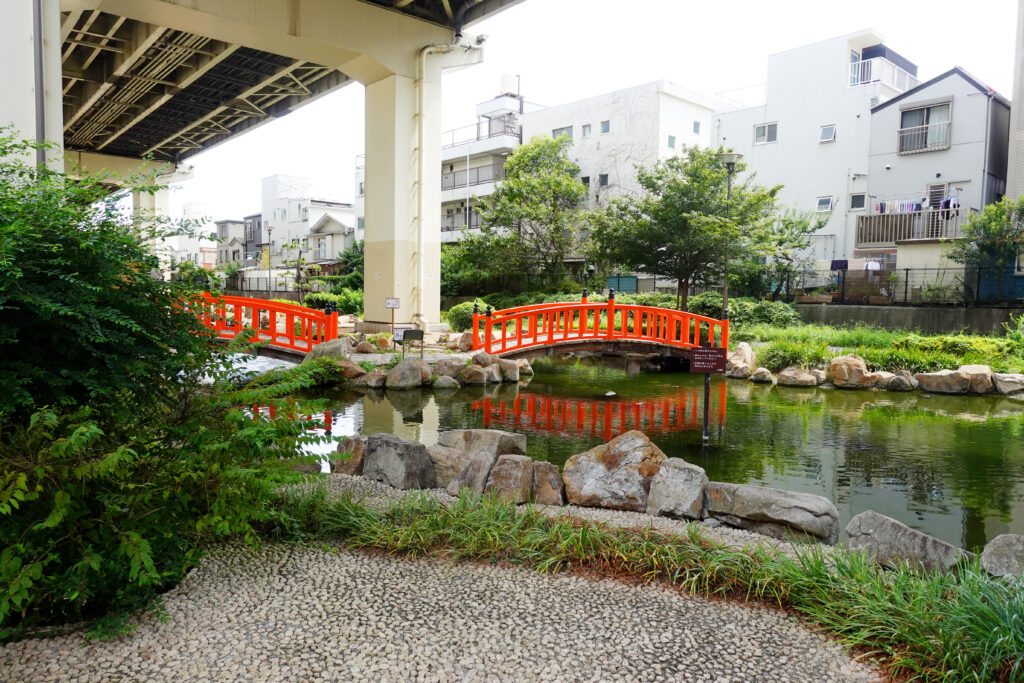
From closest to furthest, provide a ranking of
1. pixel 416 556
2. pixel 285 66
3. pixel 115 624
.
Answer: pixel 115 624, pixel 416 556, pixel 285 66

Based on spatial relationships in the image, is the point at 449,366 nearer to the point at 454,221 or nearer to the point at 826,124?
the point at 826,124

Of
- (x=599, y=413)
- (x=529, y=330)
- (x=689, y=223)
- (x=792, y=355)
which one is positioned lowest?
(x=599, y=413)

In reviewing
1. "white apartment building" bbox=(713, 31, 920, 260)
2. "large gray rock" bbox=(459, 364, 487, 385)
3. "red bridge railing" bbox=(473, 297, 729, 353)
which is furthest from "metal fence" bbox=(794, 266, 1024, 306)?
"large gray rock" bbox=(459, 364, 487, 385)

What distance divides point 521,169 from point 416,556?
2246 centimetres

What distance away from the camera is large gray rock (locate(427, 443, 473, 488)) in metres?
4.69

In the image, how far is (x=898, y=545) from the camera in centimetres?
342

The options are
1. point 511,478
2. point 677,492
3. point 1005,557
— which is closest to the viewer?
point 1005,557

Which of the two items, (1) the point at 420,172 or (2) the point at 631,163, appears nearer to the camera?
(1) the point at 420,172

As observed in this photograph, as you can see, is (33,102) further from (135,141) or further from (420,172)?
(135,141)

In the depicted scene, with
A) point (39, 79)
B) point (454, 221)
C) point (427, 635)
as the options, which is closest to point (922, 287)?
point (427, 635)

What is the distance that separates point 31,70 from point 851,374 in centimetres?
1129

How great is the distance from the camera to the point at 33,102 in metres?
4.52

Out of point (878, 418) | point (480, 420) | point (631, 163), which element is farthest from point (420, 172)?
point (631, 163)

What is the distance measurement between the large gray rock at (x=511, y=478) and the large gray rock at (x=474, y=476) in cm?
4
